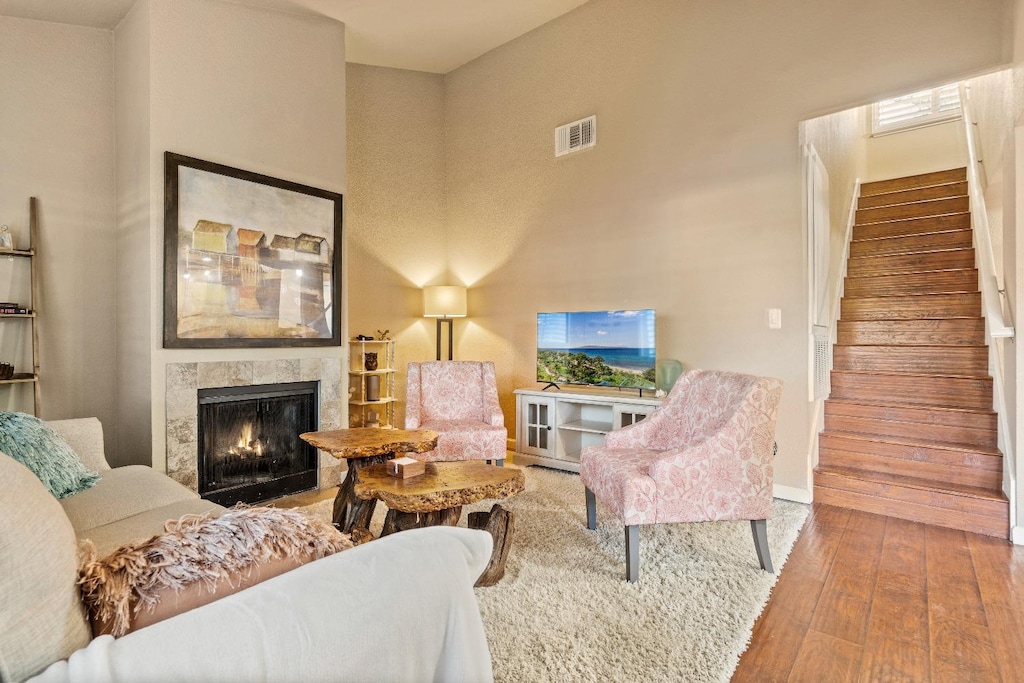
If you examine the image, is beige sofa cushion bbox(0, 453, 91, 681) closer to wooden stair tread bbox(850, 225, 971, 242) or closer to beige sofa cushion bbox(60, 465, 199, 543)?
beige sofa cushion bbox(60, 465, 199, 543)

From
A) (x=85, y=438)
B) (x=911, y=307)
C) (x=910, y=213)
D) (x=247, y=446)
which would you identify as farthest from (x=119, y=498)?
Result: (x=910, y=213)

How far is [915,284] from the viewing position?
4.31 meters

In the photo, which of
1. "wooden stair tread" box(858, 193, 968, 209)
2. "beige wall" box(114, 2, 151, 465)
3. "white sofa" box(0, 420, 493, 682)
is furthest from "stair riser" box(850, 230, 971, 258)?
"beige wall" box(114, 2, 151, 465)

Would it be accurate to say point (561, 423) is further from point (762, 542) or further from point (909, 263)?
point (909, 263)

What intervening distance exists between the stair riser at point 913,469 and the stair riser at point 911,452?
2 cm

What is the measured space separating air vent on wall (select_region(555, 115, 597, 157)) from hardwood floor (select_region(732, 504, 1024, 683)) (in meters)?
3.22

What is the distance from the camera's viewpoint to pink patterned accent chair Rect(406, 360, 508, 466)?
3764 mm

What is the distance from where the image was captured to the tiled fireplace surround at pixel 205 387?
314cm

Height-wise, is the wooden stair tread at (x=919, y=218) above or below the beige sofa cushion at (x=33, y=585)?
above

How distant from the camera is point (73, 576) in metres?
0.76

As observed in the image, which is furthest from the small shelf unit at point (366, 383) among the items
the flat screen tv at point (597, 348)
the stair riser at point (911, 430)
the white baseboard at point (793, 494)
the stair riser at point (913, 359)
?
the stair riser at point (913, 359)

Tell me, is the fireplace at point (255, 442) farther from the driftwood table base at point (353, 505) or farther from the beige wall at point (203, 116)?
the driftwood table base at point (353, 505)

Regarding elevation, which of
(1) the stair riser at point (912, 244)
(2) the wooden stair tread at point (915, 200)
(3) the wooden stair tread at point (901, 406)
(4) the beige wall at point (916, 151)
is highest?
(4) the beige wall at point (916, 151)

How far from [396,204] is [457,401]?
2.09m
